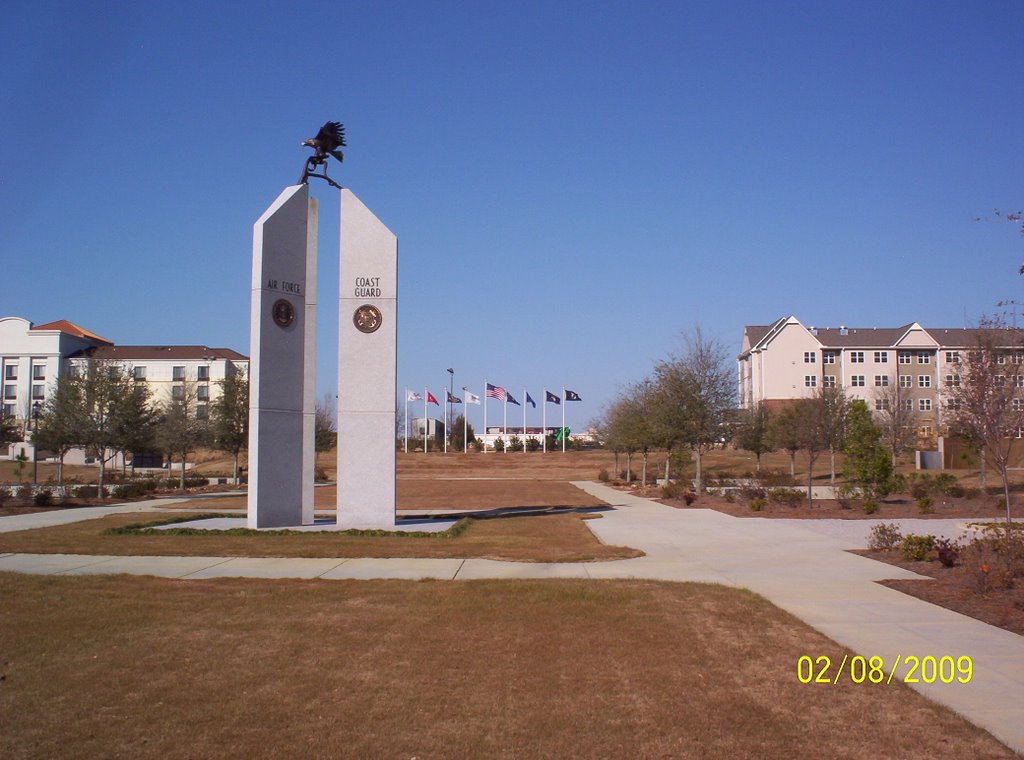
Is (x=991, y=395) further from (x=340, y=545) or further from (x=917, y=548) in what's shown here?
(x=340, y=545)

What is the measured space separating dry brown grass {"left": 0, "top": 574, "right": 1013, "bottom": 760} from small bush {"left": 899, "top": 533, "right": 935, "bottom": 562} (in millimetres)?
5245

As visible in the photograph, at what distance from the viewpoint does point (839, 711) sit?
21.6ft

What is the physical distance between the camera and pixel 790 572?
45.9ft

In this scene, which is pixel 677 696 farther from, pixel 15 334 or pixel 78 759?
pixel 15 334

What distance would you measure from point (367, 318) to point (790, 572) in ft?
40.0

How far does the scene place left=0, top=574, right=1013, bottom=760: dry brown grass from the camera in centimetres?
589

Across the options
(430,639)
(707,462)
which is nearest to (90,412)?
(430,639)

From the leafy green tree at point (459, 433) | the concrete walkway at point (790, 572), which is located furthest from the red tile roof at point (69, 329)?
the concrete walkway at point (790, 572)

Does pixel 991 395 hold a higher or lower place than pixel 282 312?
lower

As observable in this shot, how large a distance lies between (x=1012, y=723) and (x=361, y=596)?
25.3 ft

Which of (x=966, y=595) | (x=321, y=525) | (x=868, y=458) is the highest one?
(x=868, y=458)

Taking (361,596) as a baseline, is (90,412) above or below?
above

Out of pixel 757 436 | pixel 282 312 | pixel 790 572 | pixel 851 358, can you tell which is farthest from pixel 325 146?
pixel 851 358
